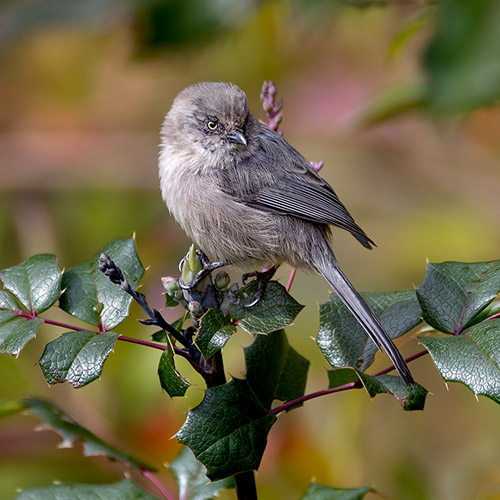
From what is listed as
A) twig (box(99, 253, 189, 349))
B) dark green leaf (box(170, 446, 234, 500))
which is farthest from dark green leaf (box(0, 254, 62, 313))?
dark green leaf (box(170, 446, 234, 500))

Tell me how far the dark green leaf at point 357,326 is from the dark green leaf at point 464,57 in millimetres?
947

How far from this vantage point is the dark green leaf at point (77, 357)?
166 centimetres

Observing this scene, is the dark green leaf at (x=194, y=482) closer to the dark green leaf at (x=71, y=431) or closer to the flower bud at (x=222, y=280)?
the dark green leaf at (x=71, y=431)

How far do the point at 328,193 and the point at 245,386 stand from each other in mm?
1401

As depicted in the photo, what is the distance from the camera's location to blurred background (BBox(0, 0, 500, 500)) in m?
2.95

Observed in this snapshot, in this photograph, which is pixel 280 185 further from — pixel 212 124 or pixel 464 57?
pixel 464 57

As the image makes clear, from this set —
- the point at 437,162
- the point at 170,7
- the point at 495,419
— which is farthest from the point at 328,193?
the point at 437,162

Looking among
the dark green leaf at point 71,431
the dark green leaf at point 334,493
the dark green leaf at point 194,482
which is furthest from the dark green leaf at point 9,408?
the dark green leaf at point 334,493

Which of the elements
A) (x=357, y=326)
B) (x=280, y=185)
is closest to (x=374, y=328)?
(x=357, y=326)

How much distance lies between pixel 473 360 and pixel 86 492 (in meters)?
1.07

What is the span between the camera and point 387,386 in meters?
1.74

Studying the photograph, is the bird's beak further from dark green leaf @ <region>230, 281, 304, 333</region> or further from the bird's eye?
dark green leaf @ <region>230, 281, 304, 333</region>

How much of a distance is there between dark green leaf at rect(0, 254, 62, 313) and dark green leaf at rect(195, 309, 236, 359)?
1.42ft

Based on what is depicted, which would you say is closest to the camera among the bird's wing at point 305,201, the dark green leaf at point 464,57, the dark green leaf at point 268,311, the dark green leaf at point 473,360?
the dark green leaf at point 473,360
